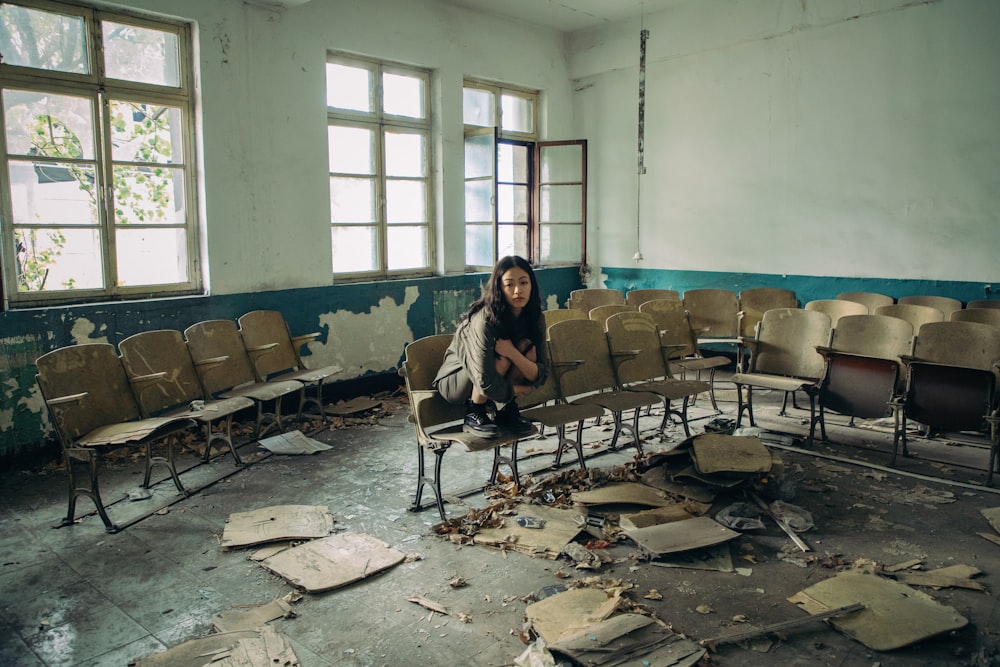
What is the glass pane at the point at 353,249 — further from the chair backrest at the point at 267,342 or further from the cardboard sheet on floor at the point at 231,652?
the cardboard sheet on floor at the point at 231,652

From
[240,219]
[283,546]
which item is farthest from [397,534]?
[240,219]

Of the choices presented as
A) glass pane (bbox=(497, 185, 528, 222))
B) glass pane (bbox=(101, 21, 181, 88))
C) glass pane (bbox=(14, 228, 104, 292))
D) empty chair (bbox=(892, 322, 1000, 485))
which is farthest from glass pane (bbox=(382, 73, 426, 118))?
empty chair (bbox=(892, 322, 1000, 485))

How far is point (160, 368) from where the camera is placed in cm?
458

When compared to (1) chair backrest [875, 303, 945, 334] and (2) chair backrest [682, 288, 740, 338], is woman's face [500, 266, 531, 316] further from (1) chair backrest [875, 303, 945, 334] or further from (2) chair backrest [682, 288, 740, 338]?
(2) chair backrest [682, 288, 740, 338]

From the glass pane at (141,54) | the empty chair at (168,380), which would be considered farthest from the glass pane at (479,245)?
the empty chair at (168,380)

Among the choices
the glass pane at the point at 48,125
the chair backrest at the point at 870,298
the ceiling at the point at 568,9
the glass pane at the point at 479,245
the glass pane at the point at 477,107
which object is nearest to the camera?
the glass pane at the point at 48,125

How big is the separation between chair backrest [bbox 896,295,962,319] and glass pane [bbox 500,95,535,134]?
14.8 feet

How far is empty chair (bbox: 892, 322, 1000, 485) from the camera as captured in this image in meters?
4.32

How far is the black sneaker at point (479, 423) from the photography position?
3.80m

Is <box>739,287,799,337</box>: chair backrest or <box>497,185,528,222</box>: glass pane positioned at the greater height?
<box>497,185,528,222</box>: glass pane

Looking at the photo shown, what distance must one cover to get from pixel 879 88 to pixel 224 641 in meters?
6.87

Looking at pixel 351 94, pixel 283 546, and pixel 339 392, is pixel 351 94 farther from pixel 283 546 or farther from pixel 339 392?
pixel 283 546

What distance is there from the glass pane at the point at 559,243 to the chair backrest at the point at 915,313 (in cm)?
377

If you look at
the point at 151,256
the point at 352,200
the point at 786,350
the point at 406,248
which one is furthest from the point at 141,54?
the point at 786,350
